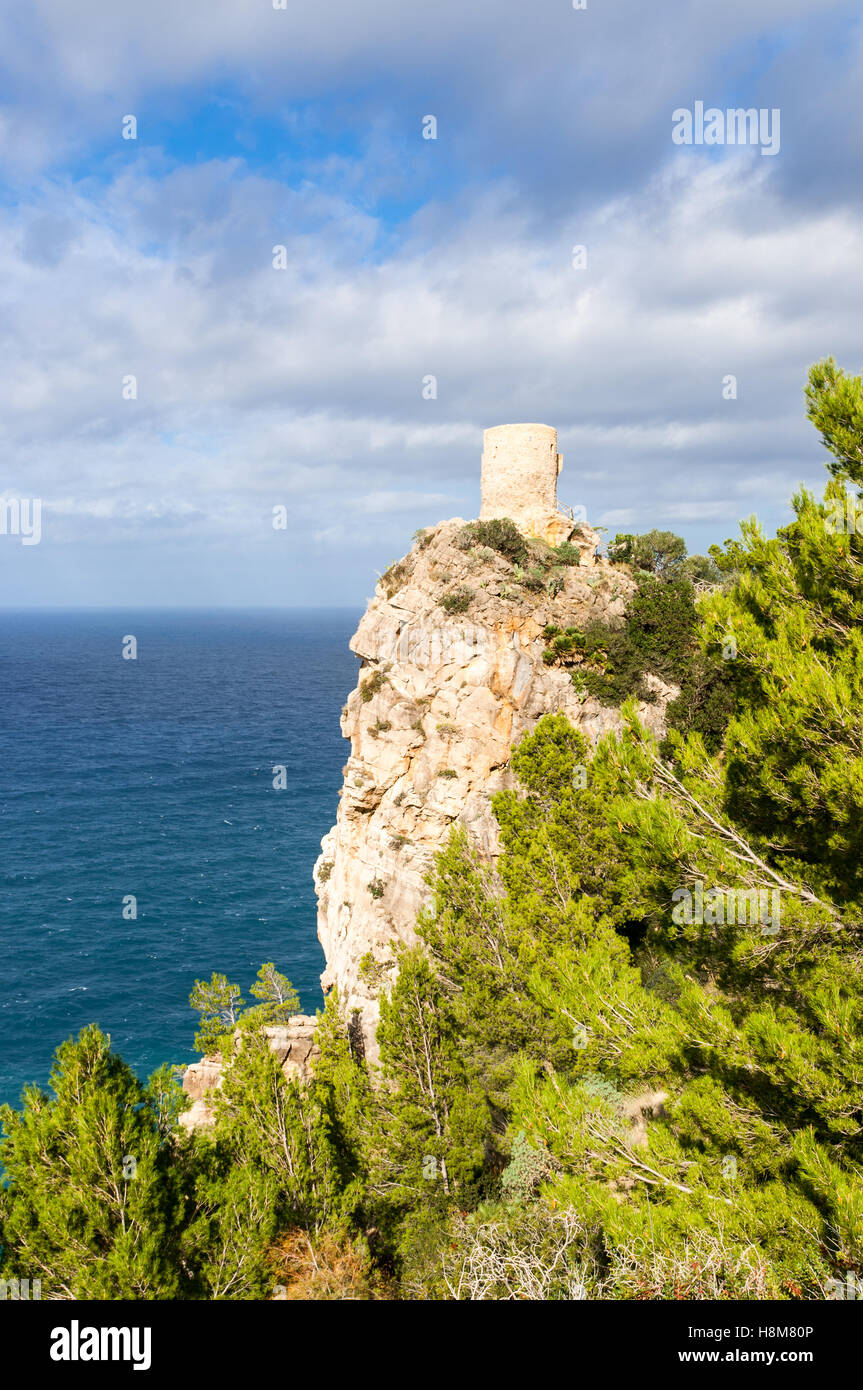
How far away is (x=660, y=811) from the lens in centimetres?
870

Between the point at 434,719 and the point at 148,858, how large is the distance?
30395 millimetres

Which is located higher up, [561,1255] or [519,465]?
[519,465]

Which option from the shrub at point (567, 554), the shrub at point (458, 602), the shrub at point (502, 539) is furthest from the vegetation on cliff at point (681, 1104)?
the shrub at point (567, 554)

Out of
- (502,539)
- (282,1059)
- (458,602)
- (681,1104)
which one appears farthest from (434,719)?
(681,1104)

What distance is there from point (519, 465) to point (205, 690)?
90.3 meters

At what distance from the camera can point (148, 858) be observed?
4875cm

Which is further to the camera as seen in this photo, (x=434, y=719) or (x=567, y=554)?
(x=567, y=554)

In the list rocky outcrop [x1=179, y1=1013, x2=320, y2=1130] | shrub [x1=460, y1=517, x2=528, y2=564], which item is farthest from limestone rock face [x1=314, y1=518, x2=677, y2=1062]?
rocky outcrop [x1=179, y1=1013, x2=320, y2=1130]

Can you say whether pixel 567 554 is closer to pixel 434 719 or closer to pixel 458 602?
pixel 458 602

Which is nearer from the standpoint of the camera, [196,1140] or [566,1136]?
[566,1136]

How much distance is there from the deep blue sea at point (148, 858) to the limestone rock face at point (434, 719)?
32.7 feet

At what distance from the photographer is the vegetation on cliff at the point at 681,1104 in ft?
23.3
